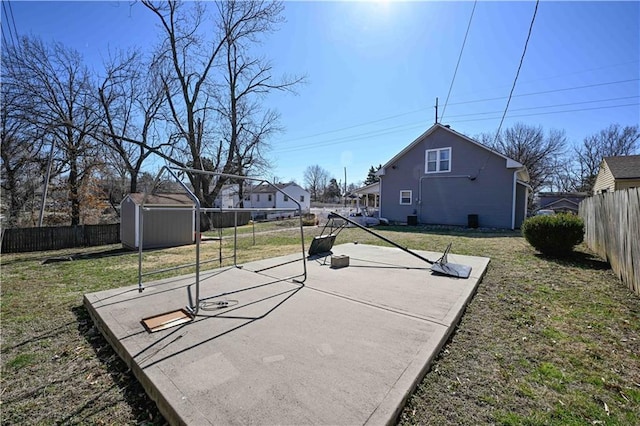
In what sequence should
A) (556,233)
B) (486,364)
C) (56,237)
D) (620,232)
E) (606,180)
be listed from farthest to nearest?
(606,180) → (56,237) → (556,233) → (620,232) → (486,364)

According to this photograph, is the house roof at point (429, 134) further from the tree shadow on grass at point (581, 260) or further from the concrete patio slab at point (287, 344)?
the concrete patio slab at point (287, 344)

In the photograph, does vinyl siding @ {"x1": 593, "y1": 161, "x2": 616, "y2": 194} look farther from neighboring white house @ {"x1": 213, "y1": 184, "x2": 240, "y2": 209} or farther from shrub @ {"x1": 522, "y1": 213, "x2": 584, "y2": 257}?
neighboring white house @ {"x1": 213, "y1": 184, "x2": 240, "y2": 209}

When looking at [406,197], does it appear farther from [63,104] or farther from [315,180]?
[315,180]

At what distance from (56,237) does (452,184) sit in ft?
64.2

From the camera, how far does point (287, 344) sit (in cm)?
295

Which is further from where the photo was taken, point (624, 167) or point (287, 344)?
point (624, 167)

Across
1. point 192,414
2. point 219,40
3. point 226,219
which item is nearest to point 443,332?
point 192,414

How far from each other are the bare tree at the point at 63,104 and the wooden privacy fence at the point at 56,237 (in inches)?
181

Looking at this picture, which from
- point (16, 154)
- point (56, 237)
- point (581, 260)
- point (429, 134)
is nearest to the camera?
point (581, 260)

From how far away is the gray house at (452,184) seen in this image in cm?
1543

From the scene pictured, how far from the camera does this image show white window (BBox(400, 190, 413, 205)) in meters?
18.5

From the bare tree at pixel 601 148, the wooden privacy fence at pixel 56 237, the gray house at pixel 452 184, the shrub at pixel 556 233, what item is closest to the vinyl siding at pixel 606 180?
the gray house at pixel 452 184

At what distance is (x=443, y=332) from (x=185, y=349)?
274cm

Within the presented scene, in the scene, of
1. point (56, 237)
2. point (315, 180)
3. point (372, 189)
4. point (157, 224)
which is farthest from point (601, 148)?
point (56, 237)
